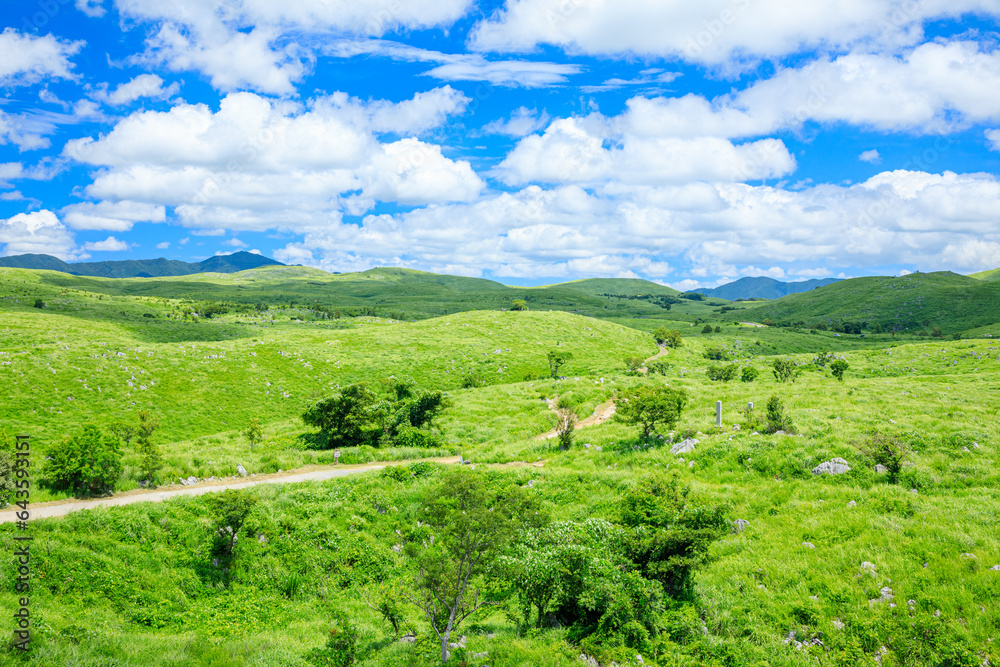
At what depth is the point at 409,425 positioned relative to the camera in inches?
1395

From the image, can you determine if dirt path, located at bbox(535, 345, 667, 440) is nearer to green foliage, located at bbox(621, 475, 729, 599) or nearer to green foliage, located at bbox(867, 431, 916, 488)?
green foliage, located at bbox(621, 475, 729, 599)

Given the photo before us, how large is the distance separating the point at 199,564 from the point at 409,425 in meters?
18.6

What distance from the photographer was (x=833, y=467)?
21.6m

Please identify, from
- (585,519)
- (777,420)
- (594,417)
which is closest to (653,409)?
(777,420)

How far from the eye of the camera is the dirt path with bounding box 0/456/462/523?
18.1 meters

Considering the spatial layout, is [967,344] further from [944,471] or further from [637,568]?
[637,568]

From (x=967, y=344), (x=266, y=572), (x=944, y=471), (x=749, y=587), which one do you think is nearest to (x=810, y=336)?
(x=967, y=344)

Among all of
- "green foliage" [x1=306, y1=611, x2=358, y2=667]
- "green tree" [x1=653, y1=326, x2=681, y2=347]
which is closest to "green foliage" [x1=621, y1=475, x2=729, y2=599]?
"green foliage" [x1=306, y1=611, x2=358, y2=667]

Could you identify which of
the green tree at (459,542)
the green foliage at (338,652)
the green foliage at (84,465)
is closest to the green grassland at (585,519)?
the green foliage at (338,652)

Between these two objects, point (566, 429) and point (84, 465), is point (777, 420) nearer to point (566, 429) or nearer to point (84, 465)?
point (566, 429)

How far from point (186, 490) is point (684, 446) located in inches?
1047

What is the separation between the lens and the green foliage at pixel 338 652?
1338cm

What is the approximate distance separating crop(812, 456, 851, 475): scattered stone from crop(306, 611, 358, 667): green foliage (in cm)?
2104

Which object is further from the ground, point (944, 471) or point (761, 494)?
point (944, 471)
